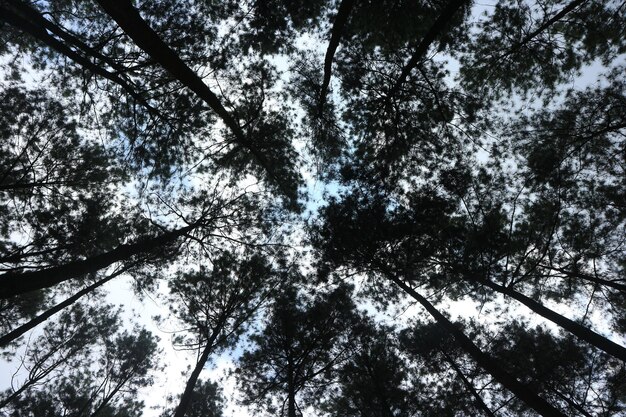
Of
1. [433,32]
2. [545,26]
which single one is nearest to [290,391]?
[433,32]

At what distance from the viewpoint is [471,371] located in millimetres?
9992

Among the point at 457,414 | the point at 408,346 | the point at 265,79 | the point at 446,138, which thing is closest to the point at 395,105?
the point at 446,138

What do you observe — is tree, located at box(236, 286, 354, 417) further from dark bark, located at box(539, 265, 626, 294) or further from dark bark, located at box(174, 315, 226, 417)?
→ dark bark, located at box(539, 265, 626, 294)

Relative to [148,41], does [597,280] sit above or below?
below

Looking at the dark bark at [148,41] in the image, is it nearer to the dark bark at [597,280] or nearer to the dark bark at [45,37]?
the dark bark at [45,37]

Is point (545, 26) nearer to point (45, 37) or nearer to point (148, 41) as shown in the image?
point (148, 41)

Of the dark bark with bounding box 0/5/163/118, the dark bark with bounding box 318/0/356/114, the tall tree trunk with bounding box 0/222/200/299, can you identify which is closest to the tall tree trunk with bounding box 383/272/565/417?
the dark bark with bounding box 318/0/356/114

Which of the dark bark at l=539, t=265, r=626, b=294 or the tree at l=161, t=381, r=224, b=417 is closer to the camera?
the dark bark at l=539, t=265, r=626, b=294

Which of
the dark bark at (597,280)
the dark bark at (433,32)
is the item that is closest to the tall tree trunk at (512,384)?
the dark bark at (597,280)

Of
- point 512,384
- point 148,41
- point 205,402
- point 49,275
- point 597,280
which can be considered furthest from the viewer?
point 205,402

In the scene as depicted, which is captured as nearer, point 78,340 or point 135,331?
point 78,340

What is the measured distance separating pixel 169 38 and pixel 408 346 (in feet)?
39.6

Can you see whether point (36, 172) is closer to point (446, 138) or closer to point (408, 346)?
point (446, 138)

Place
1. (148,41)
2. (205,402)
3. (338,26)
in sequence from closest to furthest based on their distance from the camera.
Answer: (148,41) < (338,26) < (205,402)
